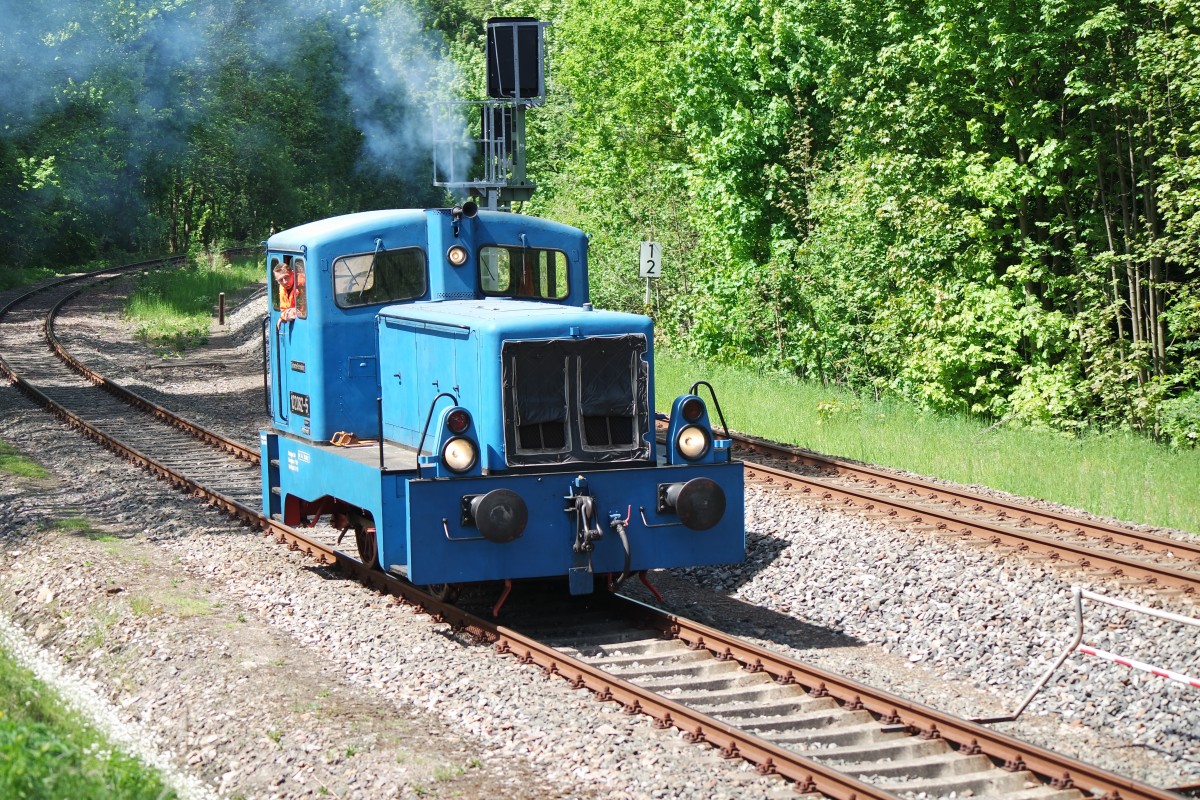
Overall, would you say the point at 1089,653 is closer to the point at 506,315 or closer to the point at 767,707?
the point at 767,707

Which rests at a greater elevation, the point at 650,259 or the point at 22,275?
the point at 650,259

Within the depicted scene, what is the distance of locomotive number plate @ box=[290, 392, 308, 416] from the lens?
10.6 metres

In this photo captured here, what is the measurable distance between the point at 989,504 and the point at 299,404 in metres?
6.30

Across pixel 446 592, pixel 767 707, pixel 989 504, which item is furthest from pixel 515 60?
pixel 767 707

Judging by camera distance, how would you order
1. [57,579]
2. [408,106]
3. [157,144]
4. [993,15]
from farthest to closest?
1. [157,144]
2. [408,106]
3. [993,15]
4. [57,579]

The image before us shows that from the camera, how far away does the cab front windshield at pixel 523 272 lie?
1026 cm

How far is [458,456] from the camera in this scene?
8.59m

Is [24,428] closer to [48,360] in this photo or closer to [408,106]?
[48,360]

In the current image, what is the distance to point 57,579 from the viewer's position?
35.4ft

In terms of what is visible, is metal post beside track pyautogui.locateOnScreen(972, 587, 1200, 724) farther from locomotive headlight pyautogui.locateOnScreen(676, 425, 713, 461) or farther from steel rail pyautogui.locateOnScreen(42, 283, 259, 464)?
steel rail pyautogui.locateOnScreen(42, 283, 259, 464)

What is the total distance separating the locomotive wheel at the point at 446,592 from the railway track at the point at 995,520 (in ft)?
14.1

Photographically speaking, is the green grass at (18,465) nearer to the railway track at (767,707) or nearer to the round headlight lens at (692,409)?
the railway track at (767,707)

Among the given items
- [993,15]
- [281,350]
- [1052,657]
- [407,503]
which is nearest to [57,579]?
[281,350]

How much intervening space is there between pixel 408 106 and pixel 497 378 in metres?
21.0
